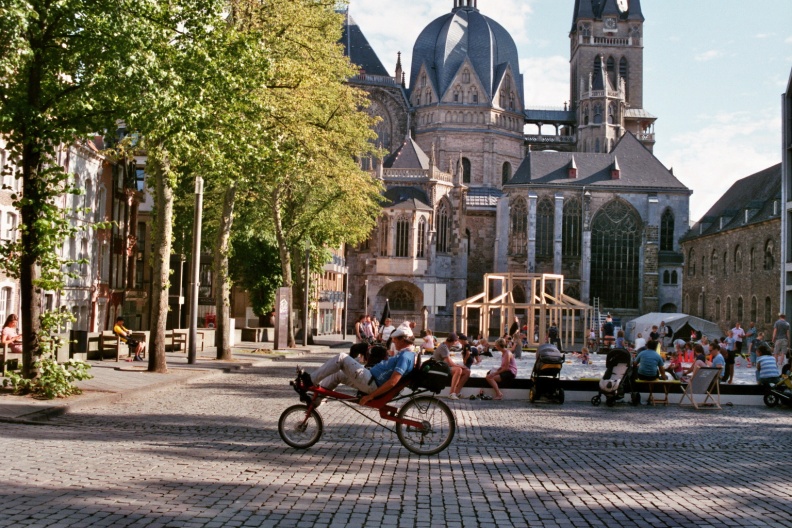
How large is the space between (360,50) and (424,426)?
83335 mm

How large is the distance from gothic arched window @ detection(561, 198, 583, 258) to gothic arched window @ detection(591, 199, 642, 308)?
119 cm

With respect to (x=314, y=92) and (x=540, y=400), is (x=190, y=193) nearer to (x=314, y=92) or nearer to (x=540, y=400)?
(x=314, y=92)

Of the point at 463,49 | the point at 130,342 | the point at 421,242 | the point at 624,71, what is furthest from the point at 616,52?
the point at 130,342

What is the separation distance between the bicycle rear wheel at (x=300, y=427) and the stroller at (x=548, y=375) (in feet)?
27.8

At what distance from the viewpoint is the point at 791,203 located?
4575cm

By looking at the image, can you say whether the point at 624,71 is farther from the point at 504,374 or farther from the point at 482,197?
the point at 504,374

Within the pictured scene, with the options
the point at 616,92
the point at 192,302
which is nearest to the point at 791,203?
the point at 192,302

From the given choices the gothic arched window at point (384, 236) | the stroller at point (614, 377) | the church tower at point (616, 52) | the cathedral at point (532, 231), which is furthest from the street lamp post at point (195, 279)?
the church tower at point (616, 52)

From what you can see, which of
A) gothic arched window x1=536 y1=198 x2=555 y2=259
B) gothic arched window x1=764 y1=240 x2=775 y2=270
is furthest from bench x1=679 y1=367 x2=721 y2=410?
gothic arched window x1=536 y1=198 x2=555 y2=259

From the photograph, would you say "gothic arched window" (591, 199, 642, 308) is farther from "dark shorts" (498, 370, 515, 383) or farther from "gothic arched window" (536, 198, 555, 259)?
"dark shorts" (498, 370, 515, 383)

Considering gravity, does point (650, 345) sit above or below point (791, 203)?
below

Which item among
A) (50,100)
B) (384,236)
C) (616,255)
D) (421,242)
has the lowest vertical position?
(50,100)

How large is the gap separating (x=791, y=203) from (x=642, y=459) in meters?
38.1

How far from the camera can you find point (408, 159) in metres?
78.8
